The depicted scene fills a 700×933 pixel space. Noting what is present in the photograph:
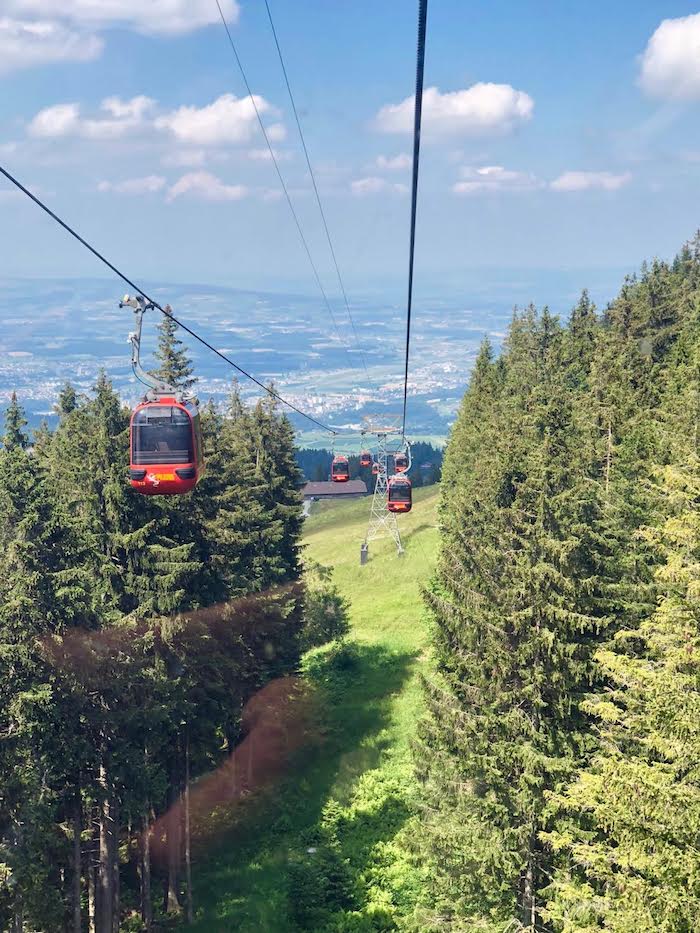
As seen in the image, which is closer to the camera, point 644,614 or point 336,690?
point 644,614

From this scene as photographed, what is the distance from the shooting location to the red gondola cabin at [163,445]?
21.9 m

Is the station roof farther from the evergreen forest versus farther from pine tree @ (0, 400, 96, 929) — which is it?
pine tree @ (0, 400, 96, 929)

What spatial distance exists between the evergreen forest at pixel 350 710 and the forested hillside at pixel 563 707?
71 millimetres

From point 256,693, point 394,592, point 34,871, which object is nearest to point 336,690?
point 256,693

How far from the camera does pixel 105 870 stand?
90.0 feet

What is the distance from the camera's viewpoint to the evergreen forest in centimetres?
1600

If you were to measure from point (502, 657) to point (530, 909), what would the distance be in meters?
5.95

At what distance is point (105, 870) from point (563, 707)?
16.1 metres

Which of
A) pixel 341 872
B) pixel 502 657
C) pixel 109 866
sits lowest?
pixel 341 872

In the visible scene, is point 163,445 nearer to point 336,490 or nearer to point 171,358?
point 171,358

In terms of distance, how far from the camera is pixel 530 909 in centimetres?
2077

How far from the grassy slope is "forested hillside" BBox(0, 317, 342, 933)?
1.88 m

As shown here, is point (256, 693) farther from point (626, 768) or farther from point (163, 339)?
point (626, 768)

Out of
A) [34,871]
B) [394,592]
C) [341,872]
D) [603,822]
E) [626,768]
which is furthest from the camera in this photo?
[394,592]
